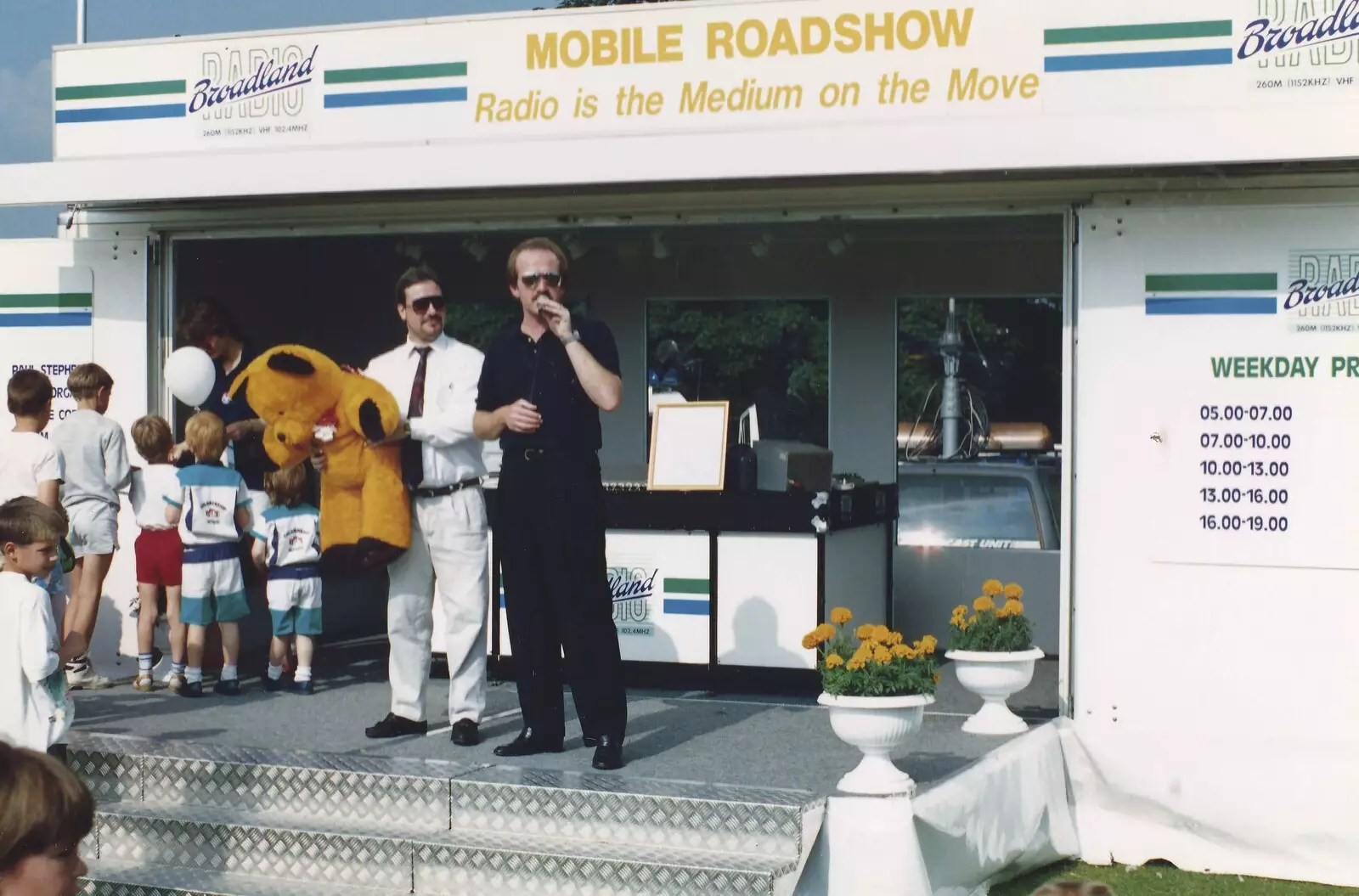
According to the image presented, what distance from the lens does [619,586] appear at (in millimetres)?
8547

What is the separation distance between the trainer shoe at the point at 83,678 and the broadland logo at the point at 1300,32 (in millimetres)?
5910

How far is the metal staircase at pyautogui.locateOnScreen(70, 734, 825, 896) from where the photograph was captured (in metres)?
5.27

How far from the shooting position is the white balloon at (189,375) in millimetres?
7727

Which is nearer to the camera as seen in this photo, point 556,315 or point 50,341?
point 556,315

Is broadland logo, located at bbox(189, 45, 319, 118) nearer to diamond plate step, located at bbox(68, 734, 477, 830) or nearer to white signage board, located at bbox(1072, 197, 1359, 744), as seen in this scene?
diamond plate step, located at bbox(68, 734, 477, 830)

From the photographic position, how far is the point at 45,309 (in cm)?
849


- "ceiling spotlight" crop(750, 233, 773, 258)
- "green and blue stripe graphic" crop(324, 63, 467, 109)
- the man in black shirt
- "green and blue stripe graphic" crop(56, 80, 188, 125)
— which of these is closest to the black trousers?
the man in black shirt

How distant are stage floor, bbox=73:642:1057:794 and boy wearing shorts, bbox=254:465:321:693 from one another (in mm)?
254

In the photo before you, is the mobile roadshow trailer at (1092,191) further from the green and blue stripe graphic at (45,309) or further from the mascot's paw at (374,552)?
the mascot's paw at (374,552)

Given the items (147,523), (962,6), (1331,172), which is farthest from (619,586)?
(1331,172)

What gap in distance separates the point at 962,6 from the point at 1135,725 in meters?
2.97

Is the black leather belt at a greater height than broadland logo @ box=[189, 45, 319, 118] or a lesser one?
lesser

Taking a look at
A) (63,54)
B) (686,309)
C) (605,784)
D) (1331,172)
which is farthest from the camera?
(686,309)

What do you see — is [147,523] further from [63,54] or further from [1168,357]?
[1168,357]
